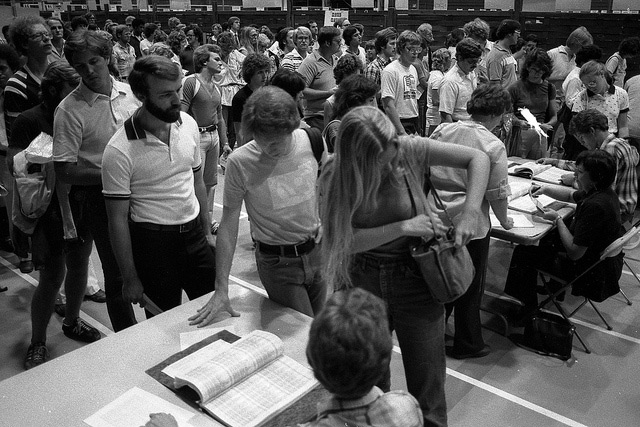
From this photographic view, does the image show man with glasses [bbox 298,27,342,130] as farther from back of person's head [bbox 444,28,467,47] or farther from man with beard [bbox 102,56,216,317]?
back of person's head [bbox 444,28,467,47]

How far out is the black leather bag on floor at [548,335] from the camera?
3.61 meters

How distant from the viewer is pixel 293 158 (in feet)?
7.93

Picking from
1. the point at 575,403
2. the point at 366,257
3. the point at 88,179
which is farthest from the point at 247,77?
the point at 575,403

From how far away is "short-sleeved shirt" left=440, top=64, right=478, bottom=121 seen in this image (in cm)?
532

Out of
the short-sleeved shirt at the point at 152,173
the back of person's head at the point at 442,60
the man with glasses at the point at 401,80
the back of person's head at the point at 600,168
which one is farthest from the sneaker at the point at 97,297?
the back of person's head at the point at 442,60

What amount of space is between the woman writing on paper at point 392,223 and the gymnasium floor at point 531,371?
3.63 ft

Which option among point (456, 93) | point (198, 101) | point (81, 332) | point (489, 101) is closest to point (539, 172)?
point (456, 93)

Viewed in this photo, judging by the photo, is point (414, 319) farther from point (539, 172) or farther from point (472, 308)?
point (539, 172)

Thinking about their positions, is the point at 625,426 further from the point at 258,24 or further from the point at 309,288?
the point at 258,24

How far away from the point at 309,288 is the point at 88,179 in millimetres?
1288

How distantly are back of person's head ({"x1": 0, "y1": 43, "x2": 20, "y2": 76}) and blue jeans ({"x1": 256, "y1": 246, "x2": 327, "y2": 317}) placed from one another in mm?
2991

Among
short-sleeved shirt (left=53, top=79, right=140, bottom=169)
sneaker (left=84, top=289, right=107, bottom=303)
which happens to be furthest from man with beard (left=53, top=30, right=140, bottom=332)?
sneaker (left=84, top=289, right=107, bottom=303)

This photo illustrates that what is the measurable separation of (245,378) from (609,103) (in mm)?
5008

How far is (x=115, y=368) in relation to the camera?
6.56 feet
